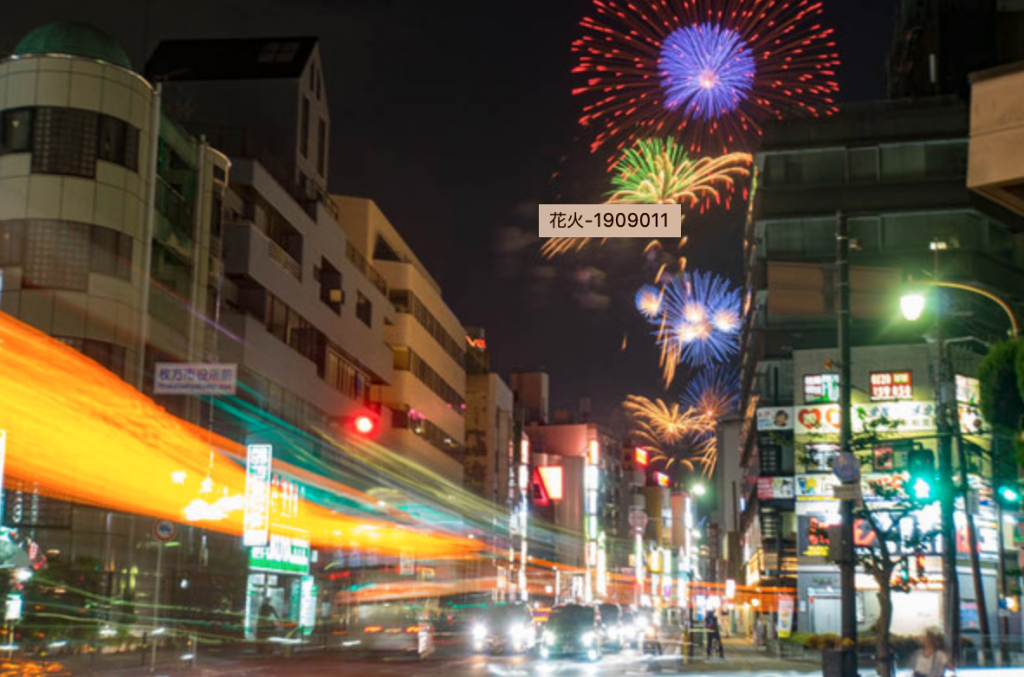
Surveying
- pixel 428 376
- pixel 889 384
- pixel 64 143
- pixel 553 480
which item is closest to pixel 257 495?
pixel 64 143

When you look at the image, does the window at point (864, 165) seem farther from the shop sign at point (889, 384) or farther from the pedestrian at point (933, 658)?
the pedestrian at point (933, 658)

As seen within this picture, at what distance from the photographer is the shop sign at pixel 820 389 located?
64.9m

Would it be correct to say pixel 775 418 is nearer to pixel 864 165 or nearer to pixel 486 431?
pixel 864 165

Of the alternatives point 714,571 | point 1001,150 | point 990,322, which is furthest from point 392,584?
point 1001,150

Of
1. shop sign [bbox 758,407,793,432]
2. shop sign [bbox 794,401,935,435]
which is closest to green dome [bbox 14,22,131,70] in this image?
shop sign [bbox 794,401,935,435]

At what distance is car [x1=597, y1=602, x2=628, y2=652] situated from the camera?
52.7 metres

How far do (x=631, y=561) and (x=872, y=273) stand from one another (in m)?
162

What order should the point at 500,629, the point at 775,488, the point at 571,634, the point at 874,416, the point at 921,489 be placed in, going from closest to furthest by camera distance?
the point at 921,489 → the point at 571,634 → the point at 500,629 → the point at 874,416 → the point at 775,488

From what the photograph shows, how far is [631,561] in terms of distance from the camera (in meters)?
182

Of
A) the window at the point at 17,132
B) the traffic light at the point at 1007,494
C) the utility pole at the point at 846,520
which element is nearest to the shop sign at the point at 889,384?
the traffic light at the point at 1007,494

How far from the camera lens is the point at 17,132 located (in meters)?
45.2

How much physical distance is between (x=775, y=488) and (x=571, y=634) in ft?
97.1

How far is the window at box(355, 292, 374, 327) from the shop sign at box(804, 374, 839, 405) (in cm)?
2555

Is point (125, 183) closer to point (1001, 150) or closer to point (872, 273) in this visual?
point (872, 273)
